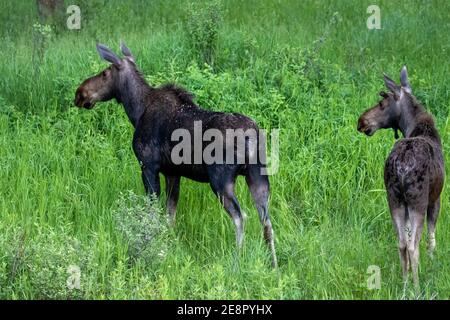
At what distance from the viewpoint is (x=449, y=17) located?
602 inches

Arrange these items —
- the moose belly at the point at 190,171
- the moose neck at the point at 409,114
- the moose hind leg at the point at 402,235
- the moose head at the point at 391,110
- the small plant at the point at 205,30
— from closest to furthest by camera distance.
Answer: the moose hind leg at the point at 402,235 < the moose belly at the point at 190,171 < the moose neck at the point at 409,114 < the moose head at the point at 391,110 < the small plant at the point at 205,30

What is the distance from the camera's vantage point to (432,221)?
9164 millimetres

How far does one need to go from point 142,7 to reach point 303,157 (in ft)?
19.9

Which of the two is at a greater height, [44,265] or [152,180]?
[152,180]

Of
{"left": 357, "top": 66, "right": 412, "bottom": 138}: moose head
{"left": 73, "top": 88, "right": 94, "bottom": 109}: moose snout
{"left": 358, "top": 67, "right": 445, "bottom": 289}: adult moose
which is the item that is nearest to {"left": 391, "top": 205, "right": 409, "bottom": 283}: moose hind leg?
{"left": 358, "top": 67, "right": 445, "bottom": 289}: adult moose

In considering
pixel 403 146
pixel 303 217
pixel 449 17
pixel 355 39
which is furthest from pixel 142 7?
pixel 403 146

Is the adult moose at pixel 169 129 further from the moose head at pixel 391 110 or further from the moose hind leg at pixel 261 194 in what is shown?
the moose head at pixel 391 110

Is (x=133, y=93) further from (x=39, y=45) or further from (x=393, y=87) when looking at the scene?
(x=39, y=45)

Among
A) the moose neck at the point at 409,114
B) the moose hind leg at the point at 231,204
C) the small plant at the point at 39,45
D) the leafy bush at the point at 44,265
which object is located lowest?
the leafy bush at the point at 44,265

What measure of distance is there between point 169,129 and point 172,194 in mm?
676

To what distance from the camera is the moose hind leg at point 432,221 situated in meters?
9.14

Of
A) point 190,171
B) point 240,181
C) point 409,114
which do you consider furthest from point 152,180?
point 409,114

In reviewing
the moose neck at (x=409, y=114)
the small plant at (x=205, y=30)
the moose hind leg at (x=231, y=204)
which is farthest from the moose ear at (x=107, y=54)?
the moose neck at (x=409, y=114)
